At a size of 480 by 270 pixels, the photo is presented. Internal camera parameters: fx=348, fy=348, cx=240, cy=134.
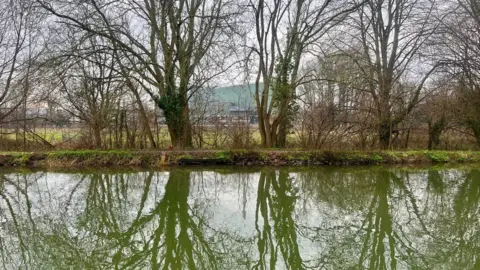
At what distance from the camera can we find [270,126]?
16.0 meters

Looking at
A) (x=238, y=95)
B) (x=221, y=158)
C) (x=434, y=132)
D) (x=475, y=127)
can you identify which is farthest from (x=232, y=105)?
(x=475, y=127)

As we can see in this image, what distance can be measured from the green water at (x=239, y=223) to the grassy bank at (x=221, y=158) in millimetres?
1896

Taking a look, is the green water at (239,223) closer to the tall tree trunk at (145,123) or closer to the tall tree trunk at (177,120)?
the tall tree trunk at (177,120)

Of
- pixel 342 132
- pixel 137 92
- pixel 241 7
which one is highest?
pixel 241 7

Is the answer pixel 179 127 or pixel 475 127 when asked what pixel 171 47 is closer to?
pixel 179 127

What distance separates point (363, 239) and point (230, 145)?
9.37 meters

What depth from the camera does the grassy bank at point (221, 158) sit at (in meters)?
12.4

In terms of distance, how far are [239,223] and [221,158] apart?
684 centimetres

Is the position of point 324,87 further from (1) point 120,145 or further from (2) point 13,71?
(2) point 13,71

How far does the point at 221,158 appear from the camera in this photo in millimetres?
13156

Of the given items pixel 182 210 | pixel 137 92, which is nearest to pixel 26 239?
pixel 182 210

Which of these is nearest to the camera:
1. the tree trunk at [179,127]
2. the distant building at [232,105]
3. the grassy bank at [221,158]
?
the grassy bank at [221,158]

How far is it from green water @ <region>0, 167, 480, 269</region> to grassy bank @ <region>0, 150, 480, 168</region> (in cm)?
190

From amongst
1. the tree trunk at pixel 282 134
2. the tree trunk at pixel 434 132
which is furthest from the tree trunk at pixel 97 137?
→ the tree trunk at pixel 434 132
